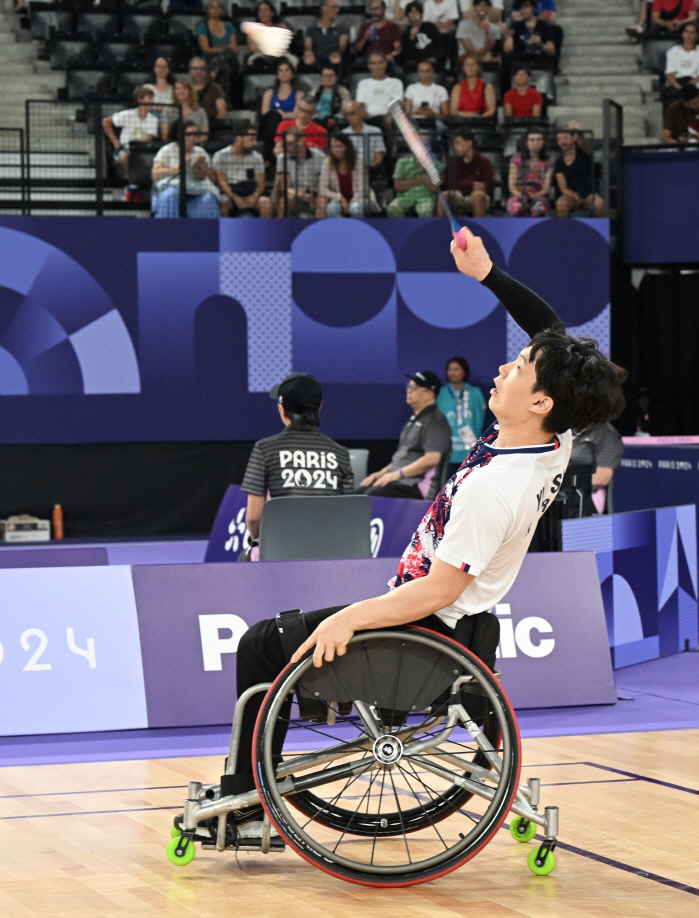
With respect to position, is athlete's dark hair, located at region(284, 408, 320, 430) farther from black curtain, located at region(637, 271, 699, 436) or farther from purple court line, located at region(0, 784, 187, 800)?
black curtain, located at region(637, 271, 699, 436)

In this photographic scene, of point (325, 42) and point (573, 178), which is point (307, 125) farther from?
point (573, 178)

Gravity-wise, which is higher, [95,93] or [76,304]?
[95,93]

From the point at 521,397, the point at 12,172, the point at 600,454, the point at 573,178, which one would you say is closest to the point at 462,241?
the point at 521,397

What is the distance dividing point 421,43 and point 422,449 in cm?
663

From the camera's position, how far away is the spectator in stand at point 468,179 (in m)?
12.5

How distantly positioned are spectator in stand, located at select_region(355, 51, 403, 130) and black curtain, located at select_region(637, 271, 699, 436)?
3.62m

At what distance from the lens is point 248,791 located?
11.5ft

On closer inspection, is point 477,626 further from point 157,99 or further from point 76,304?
point 157,99

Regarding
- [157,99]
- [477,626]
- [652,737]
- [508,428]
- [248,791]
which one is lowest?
[652,737]

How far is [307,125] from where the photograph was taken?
12703 mm

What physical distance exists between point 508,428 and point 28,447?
9.88 meters

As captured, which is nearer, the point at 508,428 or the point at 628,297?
the point at 508,428

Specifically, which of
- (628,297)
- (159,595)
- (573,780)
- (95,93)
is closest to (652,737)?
(573,780)

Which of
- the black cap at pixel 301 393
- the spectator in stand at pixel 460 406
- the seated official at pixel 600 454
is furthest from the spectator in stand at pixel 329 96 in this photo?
the black cap at pixel 301 393
